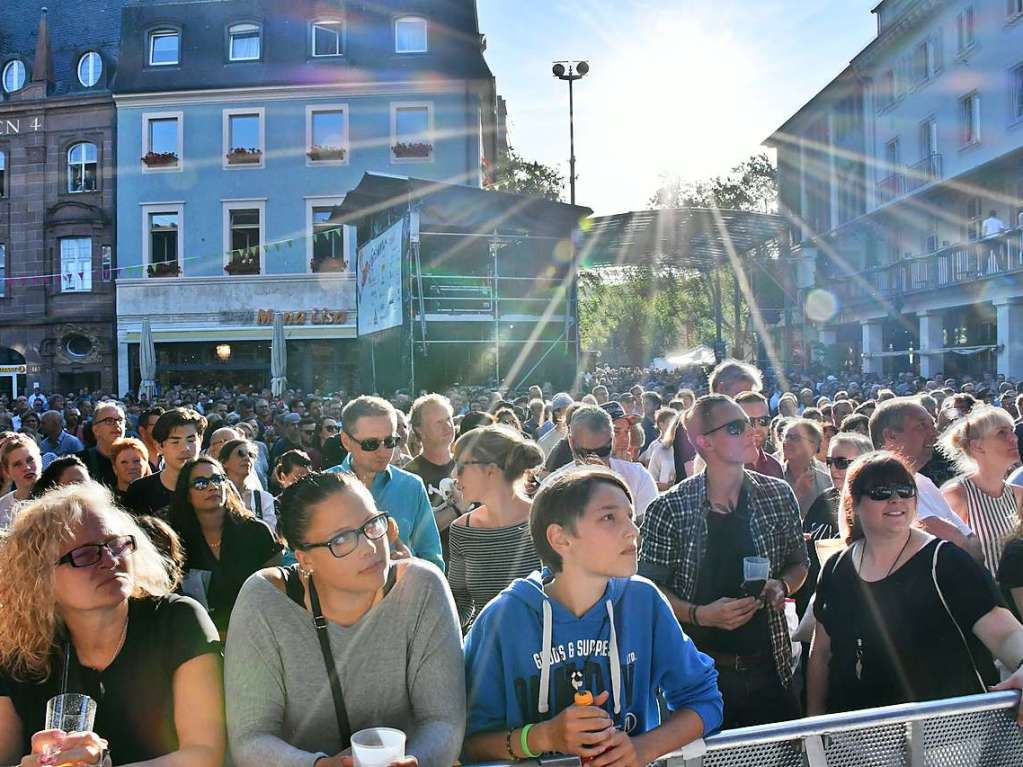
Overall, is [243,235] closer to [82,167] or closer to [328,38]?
[82,167]

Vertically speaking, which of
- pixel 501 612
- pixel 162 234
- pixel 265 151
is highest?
pixel 265 151

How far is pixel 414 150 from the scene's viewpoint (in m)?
30.2

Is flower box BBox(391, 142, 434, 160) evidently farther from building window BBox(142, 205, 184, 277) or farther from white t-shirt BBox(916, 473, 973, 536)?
white t-shirt BBox(916, 473, 973, 536)

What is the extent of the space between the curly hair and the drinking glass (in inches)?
81.6

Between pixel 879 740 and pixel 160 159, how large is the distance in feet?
106

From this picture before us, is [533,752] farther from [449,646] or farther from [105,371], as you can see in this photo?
[105,371]

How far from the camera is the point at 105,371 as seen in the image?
31344mm

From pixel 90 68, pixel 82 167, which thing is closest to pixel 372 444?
pixel 82 167

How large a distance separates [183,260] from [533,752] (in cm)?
3099

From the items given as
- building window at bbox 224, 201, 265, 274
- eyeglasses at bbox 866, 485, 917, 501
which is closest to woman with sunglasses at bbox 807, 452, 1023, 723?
eyeglasses at bbox 866, 485, 917, 501

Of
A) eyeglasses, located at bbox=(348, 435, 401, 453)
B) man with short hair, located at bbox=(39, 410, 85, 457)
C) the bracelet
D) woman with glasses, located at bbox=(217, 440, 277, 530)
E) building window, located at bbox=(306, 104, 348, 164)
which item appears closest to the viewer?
the bracelet

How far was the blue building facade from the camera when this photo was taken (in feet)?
99.2

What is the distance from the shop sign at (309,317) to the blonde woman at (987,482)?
1049 inches

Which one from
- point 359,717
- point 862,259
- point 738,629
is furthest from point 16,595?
point 862,259
